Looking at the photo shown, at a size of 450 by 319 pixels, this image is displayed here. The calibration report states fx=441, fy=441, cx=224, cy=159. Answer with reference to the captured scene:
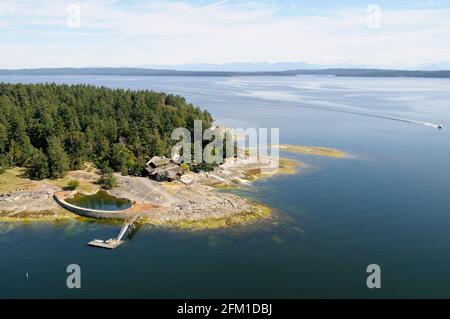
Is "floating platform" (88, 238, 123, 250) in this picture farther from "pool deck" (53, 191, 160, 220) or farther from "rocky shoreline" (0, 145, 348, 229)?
"rocky shoreline" (0, 145, 348, 229)

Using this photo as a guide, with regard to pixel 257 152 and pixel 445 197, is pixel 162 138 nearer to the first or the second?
pixel 257 152

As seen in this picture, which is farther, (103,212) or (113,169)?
(113,169)

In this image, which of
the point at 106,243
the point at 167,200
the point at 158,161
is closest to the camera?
the point at 106,243

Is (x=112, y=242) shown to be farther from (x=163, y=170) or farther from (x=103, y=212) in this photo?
(x=163, y=170)

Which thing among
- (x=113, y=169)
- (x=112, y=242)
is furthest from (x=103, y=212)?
(x=113, y=169)

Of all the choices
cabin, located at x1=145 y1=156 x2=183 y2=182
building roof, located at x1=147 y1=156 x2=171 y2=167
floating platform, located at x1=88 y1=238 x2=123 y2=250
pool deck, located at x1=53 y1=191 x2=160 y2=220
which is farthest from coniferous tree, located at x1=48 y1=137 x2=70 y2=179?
floating platform, located at x1=88 y1=238 x2=123 y2=250

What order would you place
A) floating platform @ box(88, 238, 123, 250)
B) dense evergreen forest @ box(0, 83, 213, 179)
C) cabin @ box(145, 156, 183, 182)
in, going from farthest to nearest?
dense evergreen forest @ box(0, 83, 213, 179) < cabin @ box(145, 156, 183, 182) < floating platform @ box(88, 238, 123, 250)
